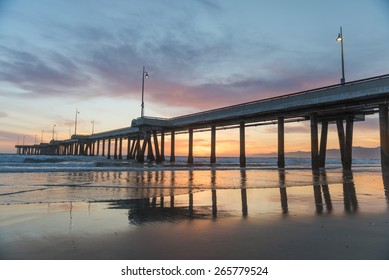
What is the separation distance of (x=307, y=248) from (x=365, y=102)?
92.4 feet

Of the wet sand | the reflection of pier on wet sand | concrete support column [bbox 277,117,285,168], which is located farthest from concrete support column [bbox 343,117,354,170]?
the wet sand

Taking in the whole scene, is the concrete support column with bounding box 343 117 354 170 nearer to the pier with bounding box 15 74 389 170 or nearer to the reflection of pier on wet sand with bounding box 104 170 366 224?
the pier with bounding box 15 74 389 170

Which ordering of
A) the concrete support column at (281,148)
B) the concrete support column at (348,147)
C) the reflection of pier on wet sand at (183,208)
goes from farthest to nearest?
1. the concrete support column at (281,148)
2. the concrete support column at (348,147)
3. the reflection of pier on wet sand at (183,208)

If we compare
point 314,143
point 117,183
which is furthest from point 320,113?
point 117,183

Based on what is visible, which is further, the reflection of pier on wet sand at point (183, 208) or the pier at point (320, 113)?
the pier at point (320, 113)

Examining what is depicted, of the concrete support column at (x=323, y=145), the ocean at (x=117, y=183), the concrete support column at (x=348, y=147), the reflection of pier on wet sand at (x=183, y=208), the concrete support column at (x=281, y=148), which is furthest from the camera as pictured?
the concrete support column at (x=323, y=145)

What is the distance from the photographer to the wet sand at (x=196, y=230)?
3662mm

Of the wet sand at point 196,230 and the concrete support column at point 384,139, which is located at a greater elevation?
the concrete support column at point 384,139

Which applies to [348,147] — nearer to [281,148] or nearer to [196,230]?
[281,148]

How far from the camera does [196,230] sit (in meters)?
4.89

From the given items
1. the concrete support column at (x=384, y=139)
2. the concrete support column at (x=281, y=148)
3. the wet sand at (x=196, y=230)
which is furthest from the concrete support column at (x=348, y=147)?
the wet sand at (x=196, y=230)

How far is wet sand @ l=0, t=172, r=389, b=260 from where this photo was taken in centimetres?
366

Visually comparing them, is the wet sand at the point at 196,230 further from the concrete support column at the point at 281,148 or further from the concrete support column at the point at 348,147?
the concrete support column at the point at 281,148

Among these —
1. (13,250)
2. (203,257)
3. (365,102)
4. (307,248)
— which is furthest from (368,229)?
(365,102)
